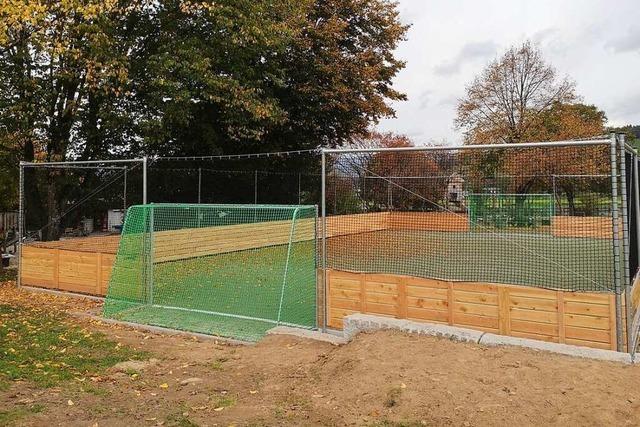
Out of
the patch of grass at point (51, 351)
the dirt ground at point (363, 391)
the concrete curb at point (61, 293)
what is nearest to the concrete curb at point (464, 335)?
the dirt ground at point (363, 391)

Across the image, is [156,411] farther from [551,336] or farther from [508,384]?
[551,336]

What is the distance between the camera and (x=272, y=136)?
2103cm

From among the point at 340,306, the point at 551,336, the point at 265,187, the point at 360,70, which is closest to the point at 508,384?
the point at 551,336

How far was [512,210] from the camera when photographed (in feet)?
62.5

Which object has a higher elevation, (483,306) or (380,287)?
(380,287)

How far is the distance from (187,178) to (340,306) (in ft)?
32.0

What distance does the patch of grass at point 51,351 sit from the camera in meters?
5.33

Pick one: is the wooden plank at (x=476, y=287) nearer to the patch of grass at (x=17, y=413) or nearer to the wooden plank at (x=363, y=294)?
the wooden plank at (x=363, y=294)

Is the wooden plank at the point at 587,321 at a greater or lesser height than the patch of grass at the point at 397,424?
greater

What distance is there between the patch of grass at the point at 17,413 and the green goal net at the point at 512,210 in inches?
569

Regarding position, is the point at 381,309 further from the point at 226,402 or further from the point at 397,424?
the point at 397,424

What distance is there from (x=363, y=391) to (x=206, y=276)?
19.6 feet

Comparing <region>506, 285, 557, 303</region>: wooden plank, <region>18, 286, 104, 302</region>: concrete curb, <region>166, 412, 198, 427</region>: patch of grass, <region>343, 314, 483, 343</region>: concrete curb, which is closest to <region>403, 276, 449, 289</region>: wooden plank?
<region>343, 314, 483, 343</region>: concrete curb

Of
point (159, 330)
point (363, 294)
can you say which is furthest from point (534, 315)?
point (159, 330)
